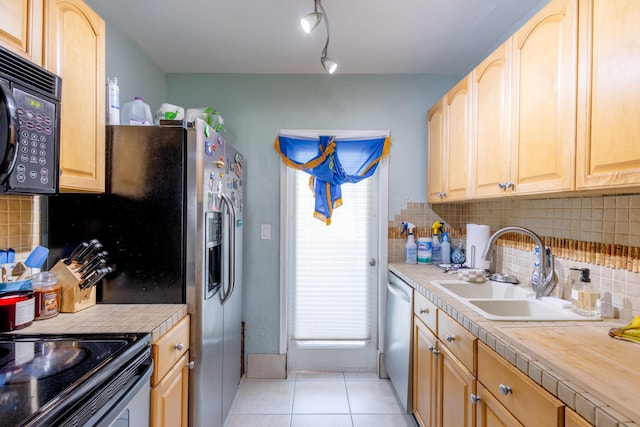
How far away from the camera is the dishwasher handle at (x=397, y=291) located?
2223 millimetres

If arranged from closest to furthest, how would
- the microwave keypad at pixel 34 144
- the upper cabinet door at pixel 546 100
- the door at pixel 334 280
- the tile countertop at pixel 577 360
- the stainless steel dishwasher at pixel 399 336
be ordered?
the tile countertop at pixel 577 360
the microwave keypad at pixel 34 144
the upper cabinet door at pixel 546 100
the stainless steel dishwasher at pixel 399 336
the door at pixel 334 280

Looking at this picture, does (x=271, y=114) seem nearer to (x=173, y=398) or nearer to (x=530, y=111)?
(x=530, y=111)

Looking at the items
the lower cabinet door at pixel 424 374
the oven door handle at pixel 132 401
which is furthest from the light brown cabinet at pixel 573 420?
the oven door handle at pixel 132 401

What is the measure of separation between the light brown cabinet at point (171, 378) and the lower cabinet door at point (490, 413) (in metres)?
1.22

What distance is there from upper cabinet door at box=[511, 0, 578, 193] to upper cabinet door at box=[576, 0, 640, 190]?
43 mm

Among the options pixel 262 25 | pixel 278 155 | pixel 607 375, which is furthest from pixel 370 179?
pixel 607 375

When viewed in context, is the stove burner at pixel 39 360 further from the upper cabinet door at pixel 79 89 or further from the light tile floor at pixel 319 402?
the light tile floor at pixel 319 402

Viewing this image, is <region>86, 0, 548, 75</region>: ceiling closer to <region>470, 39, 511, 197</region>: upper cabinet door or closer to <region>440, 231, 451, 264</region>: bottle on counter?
<region>470, 39, 511, 197</region>: upper cabinet door

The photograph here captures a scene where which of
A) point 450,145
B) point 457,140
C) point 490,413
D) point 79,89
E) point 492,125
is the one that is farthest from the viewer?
point 450,145

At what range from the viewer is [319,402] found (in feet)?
7.81

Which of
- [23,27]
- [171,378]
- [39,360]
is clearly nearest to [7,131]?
[23,27]

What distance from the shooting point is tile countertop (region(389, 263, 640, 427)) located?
750 millimetres

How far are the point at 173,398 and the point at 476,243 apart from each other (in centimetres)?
201

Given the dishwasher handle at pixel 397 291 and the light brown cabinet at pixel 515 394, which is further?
the dishwasher handle at pixel 397 291
